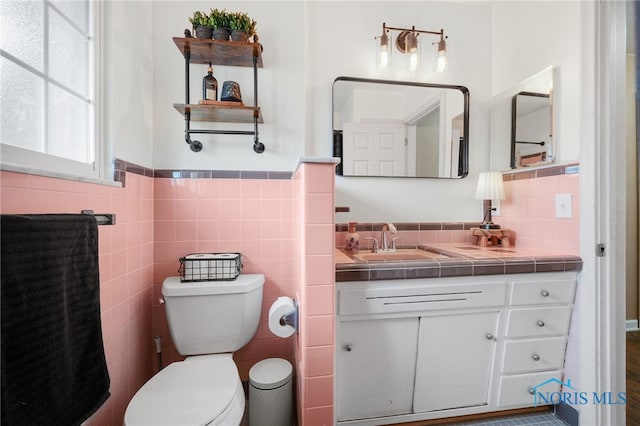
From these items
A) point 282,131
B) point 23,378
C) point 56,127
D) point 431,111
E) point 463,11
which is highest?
point 463,11

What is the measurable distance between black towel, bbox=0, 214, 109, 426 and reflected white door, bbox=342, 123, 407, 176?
4.31 feet

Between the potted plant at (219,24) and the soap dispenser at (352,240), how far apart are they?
119 cm

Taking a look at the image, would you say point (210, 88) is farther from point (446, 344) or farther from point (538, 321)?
point (538, 321)

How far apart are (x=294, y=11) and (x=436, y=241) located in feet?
5.51

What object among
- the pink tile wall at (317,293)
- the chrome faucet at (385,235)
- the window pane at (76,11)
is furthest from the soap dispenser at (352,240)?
the window pane at (76,11)

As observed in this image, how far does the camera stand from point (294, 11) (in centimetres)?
149

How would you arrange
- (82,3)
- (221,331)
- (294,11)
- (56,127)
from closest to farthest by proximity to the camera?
(56,127) < (82,3) < (221,331) < (294,11)

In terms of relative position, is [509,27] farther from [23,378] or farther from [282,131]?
[23,378]

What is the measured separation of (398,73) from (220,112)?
119 centimetres

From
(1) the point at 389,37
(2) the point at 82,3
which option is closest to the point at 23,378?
(2) the point at 82,3

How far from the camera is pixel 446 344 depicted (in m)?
1.17

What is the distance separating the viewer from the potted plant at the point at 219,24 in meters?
1.26

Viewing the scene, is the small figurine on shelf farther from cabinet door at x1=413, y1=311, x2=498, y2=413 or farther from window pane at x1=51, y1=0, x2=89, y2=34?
cabinet door at x1=413, y1=311, x2=498, y2=413
